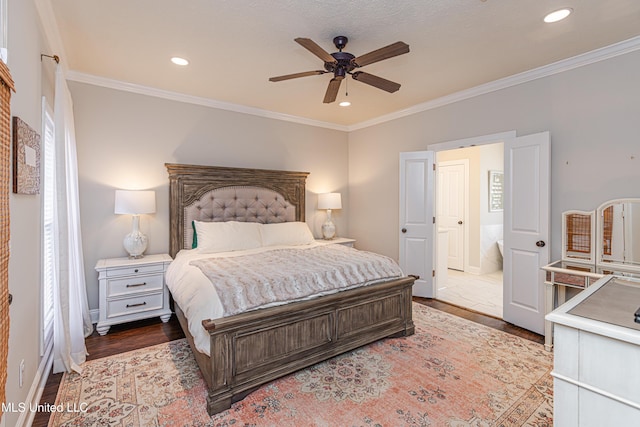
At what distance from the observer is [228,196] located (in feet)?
13.6

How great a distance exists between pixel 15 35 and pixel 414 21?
2475 mm

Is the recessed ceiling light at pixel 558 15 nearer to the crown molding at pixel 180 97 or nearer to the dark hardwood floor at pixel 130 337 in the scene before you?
the crown molding at pixel 180 97

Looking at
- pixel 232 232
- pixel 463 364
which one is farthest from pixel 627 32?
pixel 232 232

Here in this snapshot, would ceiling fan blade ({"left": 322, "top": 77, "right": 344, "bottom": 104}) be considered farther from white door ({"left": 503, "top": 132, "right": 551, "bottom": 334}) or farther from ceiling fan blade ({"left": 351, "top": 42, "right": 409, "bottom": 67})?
white door ({"left": 503, "top": 132, "right": 551, "bottom": 334})

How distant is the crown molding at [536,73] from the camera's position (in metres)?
2.67

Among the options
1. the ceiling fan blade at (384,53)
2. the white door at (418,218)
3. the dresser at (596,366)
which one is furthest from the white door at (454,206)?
the dresser at (596,366)

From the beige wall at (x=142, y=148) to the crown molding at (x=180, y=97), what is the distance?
0.19ft

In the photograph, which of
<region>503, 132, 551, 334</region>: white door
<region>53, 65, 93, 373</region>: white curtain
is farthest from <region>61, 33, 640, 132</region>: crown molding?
<region>53, 65, 93, 373</region>: white curtain

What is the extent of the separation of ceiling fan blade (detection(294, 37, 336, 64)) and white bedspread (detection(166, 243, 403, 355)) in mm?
1697

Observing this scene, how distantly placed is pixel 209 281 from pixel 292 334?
751 millimetres

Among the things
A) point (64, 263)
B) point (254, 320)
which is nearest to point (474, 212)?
point (254, 320)

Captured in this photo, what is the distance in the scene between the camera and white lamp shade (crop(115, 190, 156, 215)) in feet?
10.8

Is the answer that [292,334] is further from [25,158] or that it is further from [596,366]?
[25,158]

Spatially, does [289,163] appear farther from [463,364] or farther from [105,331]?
[463,364]
